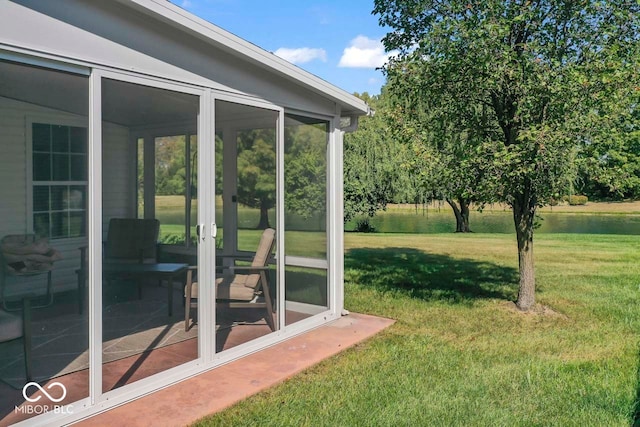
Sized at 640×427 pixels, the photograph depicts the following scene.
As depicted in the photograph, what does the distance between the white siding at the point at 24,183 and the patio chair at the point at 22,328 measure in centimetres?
15

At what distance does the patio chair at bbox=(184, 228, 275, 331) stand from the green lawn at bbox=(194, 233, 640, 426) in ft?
2.94

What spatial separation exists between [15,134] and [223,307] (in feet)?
7.24

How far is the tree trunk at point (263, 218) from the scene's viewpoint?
5039 mm

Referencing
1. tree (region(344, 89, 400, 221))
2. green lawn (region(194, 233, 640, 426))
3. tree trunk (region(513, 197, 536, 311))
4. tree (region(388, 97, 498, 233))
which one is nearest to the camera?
green lawn (region(194, 233, 640, 426))

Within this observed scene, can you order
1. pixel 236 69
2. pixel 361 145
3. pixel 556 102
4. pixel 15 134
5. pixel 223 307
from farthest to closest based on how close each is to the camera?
1. pixel 361 145
2. pixel 556 102
3. pixel 223 307
4. pixel 236 69
5. pixel 15 134

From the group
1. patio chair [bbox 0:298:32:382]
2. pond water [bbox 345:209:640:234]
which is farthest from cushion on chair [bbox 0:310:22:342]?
pond water [bbox 345:209:640:234]

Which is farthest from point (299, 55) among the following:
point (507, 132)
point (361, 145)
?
point (507, 132)

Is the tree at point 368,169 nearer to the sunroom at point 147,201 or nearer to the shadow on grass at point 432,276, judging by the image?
the shadow on grass at point 432,276

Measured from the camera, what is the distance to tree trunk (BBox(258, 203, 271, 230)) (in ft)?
16.5

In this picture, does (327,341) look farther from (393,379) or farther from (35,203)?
(35,203)

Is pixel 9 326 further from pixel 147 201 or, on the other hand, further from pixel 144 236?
pixel 147 201

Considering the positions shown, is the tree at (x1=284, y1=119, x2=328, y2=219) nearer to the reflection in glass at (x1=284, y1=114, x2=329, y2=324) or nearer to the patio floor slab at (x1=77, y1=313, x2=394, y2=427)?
the reflection in glass at (x1=284, y1=114, x2=329, y2=324)

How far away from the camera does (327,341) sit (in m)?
5.00

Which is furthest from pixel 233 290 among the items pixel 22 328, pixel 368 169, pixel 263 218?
pixel 368 169
